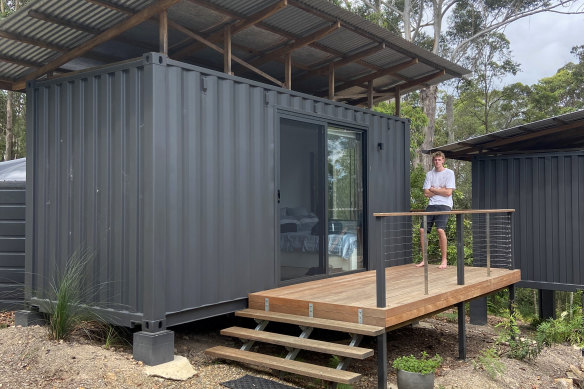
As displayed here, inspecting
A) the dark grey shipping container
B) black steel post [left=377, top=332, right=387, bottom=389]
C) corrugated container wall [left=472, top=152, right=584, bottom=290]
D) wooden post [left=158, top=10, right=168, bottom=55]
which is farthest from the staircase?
corrugated container wall [left=472, top=152, right=584, bottom=290]

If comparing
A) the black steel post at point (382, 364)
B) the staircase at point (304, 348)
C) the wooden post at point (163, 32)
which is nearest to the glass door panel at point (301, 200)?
the staircase at point (304, 348)

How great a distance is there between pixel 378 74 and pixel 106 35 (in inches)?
145

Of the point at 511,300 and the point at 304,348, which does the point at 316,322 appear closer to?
the point at 304,348

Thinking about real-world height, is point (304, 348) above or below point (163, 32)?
below

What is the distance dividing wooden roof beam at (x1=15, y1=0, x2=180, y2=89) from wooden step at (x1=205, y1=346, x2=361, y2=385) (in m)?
2.92

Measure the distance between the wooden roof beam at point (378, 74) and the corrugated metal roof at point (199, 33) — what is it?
84 mm

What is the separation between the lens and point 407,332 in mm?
7258

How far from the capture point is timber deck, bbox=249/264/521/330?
4.54 m

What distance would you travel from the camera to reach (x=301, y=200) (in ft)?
19.8

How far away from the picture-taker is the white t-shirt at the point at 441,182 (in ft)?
22.2

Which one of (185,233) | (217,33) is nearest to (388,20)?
(217,33)

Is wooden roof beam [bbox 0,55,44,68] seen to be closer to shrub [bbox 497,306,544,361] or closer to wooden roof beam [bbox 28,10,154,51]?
wooden roof beam [bbox 28,10,154,51]

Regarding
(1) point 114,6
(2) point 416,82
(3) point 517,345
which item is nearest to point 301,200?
(1) point 114,6

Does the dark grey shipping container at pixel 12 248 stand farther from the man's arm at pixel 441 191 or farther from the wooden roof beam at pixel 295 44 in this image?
the man's arm at pixel 441 191
